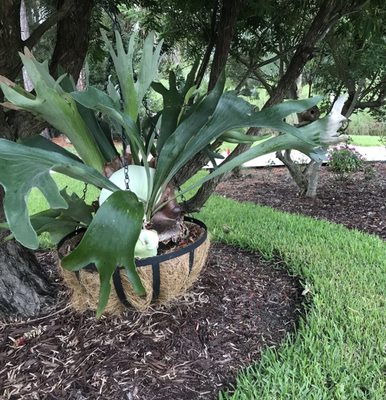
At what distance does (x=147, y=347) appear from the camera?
1532mm

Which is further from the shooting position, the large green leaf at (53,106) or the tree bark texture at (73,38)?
the tree bark texture at (73,38)

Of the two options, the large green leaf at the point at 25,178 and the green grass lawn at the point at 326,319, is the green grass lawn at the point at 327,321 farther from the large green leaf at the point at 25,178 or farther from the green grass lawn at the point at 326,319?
the large green leaf at the point at 25,178

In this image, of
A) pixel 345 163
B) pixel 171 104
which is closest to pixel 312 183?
pixel 345 163

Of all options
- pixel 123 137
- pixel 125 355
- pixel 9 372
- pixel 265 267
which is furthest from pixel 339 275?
pixel 9 372

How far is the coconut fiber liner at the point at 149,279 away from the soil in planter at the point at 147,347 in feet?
0.40

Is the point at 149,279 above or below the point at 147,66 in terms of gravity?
below

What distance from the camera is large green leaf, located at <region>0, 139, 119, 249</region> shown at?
3.10ft

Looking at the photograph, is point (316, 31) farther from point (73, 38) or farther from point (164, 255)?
point (164, 255)

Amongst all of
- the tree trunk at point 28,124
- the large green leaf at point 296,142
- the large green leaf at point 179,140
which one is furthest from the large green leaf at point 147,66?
the tree trunk at point 28,124

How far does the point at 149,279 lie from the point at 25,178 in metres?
0.58

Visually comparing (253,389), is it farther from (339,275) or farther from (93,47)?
(93,47)

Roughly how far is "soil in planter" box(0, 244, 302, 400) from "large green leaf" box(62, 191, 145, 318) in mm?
460

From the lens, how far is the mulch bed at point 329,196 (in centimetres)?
410

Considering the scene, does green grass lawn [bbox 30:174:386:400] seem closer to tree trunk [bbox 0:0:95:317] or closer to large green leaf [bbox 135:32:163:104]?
tree trunk [bbox 0:0:95:317]
